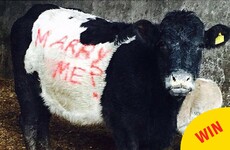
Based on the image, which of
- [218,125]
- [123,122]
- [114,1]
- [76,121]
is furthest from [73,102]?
[114,1]

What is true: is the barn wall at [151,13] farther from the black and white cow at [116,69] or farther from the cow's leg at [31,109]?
the cow's leg at [31,109]

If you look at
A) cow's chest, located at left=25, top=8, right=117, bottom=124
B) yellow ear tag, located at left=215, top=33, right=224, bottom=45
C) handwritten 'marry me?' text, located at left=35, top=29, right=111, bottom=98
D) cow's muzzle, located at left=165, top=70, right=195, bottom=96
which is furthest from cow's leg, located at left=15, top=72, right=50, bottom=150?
yellow ear tag, located at left=215, top=33, right=224, bottom=45

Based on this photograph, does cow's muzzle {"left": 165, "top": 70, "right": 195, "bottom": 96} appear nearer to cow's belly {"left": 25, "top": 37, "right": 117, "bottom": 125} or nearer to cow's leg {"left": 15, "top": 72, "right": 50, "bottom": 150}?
cow's belly {"left": 25, "top": 37, "right": 117, "bottom": 125}

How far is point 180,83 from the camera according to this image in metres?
3.93

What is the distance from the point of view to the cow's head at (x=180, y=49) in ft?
13.1

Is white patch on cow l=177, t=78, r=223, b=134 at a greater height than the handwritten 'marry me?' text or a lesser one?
lesser

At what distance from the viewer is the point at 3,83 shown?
8.33 metres

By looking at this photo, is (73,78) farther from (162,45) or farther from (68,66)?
(162,45)

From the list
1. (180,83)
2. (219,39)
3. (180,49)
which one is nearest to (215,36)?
(219,39)

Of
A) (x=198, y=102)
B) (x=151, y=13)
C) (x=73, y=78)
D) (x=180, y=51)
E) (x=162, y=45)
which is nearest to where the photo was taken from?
(x=180, y=51)

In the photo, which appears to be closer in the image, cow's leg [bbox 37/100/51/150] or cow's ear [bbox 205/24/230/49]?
cow's ear [bbox 205/24/230/49]

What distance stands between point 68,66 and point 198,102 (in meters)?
1.53

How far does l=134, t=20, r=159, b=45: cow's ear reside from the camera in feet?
14.2

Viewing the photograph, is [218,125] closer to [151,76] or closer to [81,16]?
[151,76]
